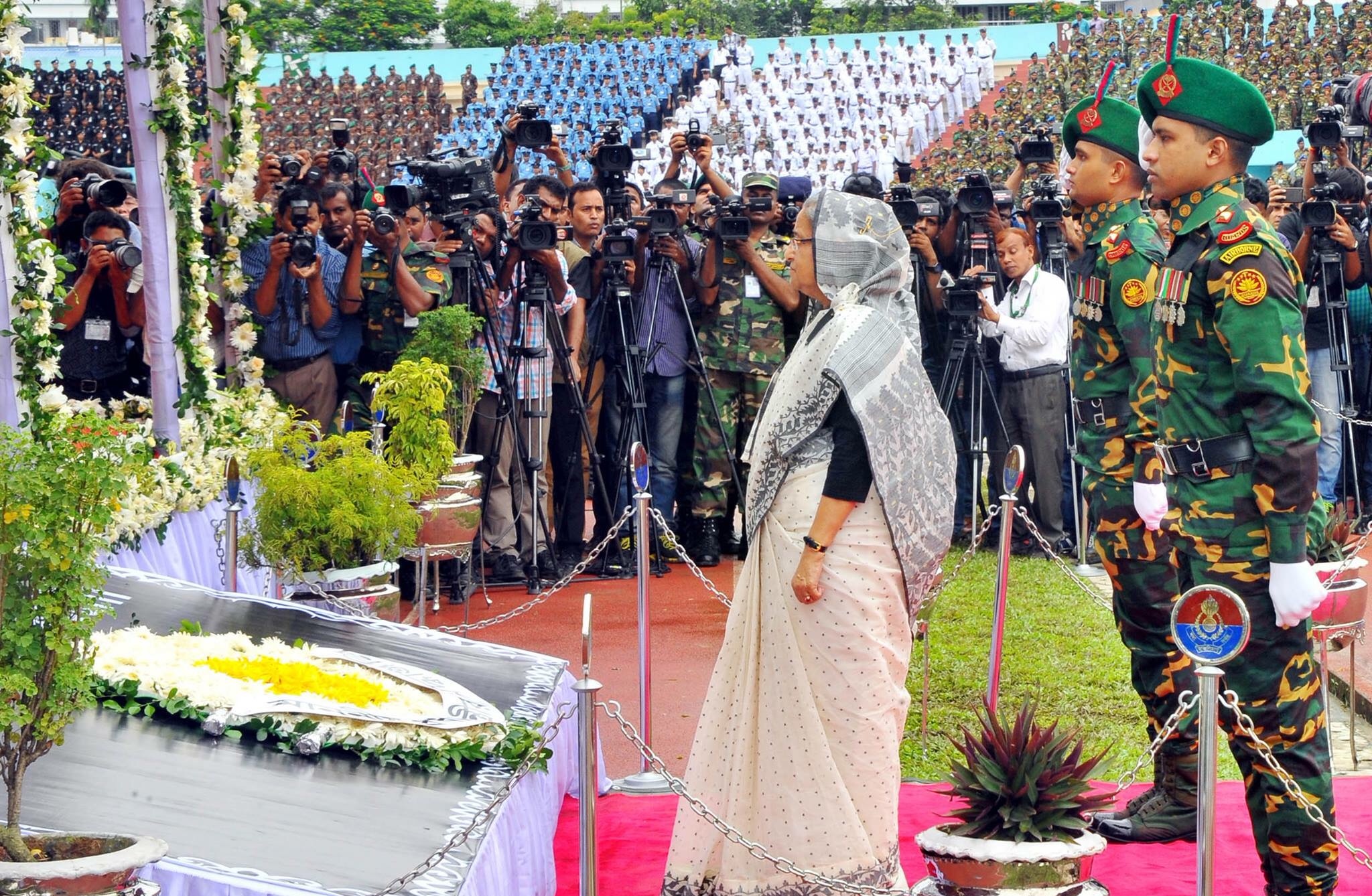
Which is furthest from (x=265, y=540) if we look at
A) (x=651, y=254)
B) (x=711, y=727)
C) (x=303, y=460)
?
(x=651, y=254)

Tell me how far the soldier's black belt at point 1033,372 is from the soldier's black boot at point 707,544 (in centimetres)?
171

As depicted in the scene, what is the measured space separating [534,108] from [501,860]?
4645 millimetres

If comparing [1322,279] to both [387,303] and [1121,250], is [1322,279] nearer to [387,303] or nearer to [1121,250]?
[1121,250]

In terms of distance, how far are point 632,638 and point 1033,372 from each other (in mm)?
2756

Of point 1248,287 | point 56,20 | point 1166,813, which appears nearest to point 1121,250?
point 1248,287

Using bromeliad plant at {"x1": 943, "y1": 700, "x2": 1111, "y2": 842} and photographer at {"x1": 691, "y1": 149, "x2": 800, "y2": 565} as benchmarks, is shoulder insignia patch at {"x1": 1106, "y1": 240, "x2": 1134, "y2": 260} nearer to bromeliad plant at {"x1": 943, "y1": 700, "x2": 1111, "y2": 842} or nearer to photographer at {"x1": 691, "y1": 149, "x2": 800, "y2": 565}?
bromeliad plant at {"x1": 943, "y1": 700, "x2": 1111, "y2": 842}

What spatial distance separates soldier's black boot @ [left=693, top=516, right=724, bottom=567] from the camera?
7.90 meters

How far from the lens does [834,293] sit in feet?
12.0

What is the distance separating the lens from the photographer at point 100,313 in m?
6.69

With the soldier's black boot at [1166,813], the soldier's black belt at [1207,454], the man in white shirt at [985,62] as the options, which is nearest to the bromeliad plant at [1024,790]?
the soldier's black belt at [1207,454]

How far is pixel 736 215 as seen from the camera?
24.3 ft

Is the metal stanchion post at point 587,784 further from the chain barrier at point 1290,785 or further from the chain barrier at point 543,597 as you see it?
the chain barrier at point 543,597

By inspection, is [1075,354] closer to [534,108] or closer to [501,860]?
[501,860]

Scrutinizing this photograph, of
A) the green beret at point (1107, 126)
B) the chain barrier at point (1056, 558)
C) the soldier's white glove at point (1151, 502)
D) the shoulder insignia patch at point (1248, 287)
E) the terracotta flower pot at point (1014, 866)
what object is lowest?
the terracotta flower pot at point (1014, 866)
